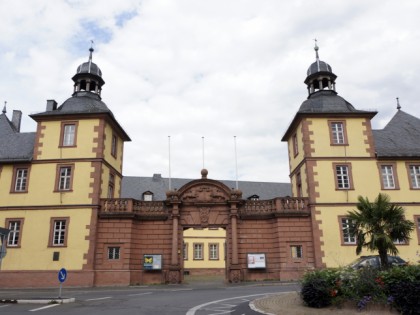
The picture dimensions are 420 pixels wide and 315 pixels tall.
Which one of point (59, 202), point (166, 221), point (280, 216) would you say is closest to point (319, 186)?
point (280, 216)

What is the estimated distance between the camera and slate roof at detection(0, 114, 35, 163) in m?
27.1

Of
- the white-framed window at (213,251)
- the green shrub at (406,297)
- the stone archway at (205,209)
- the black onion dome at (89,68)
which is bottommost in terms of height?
the green shrub at (406,297)

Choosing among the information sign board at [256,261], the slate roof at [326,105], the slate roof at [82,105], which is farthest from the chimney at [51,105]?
the slate roof at [326,105]

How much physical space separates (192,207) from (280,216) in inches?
229

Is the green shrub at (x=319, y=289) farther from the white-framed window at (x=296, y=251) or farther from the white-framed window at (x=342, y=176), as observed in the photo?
the white-framed window at (x=342, y=176)

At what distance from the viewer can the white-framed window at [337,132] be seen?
2786 centimetres

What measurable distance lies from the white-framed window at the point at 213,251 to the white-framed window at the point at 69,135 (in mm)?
24254

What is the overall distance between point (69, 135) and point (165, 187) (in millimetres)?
20796

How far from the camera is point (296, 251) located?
25.6 meters

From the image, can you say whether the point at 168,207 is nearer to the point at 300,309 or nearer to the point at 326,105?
the point at 326,105

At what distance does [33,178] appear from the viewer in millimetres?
26531

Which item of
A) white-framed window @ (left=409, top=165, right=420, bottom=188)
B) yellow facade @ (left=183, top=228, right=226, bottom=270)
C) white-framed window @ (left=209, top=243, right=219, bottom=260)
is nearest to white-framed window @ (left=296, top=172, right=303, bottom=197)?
white-framed window @ (left=409, top=165, right=420, bottom=188)

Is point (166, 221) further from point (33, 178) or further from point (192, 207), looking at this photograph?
point (33, 178)

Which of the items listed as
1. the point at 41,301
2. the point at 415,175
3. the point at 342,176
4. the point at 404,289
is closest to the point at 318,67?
the point at 342,176
